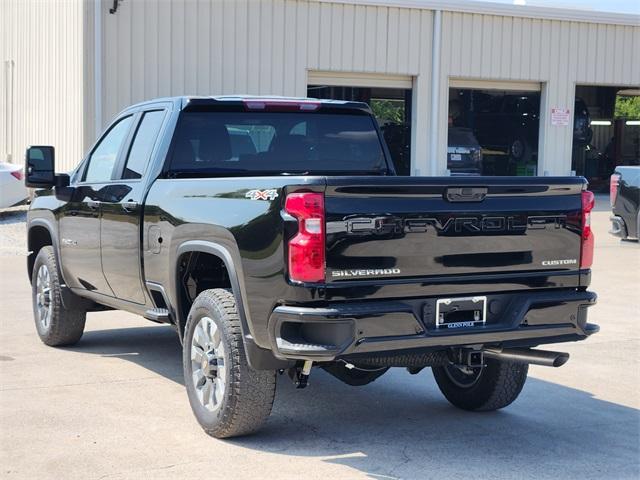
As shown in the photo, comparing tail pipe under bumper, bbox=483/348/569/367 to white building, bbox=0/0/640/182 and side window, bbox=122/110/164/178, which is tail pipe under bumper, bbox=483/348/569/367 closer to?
side window, bbox=122/110/164/178

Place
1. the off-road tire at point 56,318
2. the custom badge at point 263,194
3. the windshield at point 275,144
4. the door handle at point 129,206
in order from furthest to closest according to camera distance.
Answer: the off-road tire at point 56,318 → the windshield at point 275,144 → the door handle at point 129,206 → the custom badge at point 263,194

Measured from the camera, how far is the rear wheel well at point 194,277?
611 cm

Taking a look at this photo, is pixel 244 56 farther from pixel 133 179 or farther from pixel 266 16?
pixel 133 179

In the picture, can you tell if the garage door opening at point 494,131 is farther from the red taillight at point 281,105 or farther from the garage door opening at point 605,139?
the red taillight at point 281,105

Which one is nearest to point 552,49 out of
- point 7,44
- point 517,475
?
point 7,44

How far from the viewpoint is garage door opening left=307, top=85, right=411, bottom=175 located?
22.9 m

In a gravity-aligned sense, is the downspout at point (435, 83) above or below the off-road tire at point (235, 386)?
above

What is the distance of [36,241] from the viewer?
8.77 metres

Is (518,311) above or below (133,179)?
below

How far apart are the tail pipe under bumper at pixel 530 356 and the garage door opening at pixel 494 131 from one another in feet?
61.1

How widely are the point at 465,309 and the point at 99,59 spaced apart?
14.5 m

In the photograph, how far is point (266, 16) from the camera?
2025cm

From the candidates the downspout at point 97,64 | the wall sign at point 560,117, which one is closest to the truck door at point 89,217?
the downspout at point 97,64

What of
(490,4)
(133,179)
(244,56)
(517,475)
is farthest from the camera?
(490,4)
